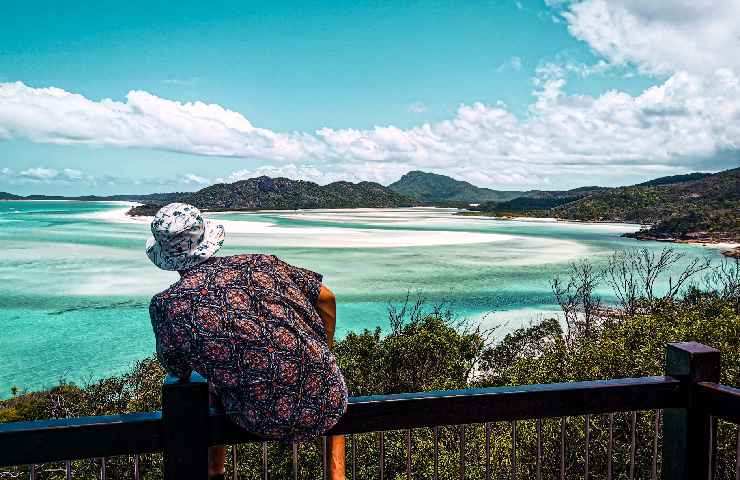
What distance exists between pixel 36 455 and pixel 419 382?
15.2m

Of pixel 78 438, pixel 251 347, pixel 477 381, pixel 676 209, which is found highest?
pixel 676 209

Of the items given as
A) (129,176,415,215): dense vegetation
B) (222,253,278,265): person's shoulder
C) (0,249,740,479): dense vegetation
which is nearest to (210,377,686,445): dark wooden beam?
(222,253,278,265): person's shoulder

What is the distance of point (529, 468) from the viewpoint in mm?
10242

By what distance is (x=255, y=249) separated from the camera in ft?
211

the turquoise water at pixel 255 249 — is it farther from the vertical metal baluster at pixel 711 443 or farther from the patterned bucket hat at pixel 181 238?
the vertical metal baluster at pixel 711 443

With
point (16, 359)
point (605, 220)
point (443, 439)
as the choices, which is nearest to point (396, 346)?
point (443, 439)

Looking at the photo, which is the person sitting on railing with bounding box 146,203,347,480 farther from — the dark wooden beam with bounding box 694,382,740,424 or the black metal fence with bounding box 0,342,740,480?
the dark wooden beam with bounding box 694,382,740,424

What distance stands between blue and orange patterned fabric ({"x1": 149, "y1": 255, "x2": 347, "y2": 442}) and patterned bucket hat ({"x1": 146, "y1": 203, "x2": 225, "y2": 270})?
0.83 feet

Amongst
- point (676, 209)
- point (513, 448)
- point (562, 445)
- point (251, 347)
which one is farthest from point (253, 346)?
point (676, 209)

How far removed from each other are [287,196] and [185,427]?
156 metres

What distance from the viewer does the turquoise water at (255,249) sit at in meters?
28.5

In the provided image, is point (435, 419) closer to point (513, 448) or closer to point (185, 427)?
point (513, 448)

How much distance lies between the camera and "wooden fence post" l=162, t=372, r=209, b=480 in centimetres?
160

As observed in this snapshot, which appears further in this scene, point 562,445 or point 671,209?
point 671,209
